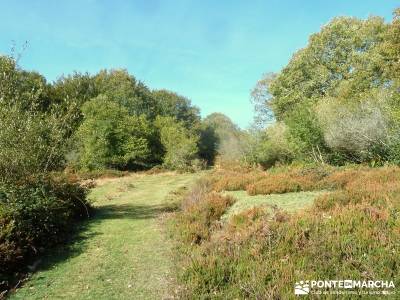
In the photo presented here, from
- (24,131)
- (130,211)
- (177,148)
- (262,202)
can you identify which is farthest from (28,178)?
(177,148)

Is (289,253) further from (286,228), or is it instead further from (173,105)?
(173,105)

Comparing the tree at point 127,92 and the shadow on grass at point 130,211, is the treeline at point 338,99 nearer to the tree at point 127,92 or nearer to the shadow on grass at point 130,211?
the shadow on grass at point 130,211

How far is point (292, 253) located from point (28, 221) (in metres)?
6.15

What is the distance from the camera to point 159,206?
15.4m

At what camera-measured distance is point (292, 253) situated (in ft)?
22.6

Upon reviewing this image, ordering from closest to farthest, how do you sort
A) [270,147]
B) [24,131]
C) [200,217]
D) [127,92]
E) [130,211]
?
[24,131] → [200,217] → [130,211] → [270,147] → [127,92]

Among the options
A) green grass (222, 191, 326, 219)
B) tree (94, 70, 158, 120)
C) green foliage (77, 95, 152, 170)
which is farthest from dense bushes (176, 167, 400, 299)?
tree (94, 70, 158, 120)

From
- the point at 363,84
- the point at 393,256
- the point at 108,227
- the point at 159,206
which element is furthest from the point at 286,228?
the point at 363,84

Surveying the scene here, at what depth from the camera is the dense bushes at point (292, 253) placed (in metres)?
6.00

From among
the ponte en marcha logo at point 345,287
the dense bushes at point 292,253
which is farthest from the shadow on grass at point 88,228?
the ponte en marcha logo at point 345,287

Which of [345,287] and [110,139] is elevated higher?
[110,139]

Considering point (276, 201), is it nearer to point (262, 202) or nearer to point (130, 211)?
point (262, 202)

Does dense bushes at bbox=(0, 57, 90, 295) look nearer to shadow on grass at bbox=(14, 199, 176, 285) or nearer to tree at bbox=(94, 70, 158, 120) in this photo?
shadow on grass at bbox=(14, 199, 176, 285)

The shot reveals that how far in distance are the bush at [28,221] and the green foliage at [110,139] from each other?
25.9 metres
